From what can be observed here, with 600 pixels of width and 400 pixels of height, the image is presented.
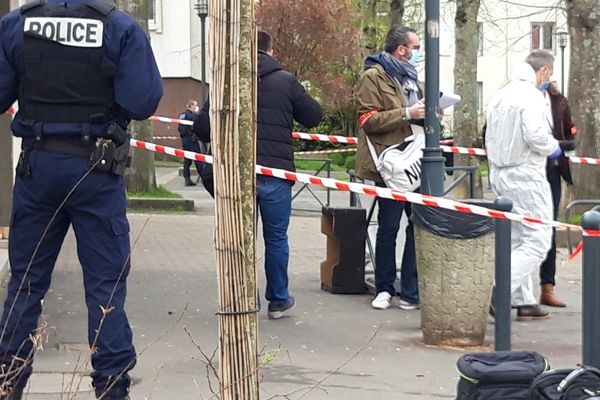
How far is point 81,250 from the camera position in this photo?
5.18 metres

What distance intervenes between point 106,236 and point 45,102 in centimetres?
64

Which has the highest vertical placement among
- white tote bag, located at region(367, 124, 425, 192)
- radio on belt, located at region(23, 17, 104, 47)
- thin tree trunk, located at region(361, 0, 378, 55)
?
thin tree trunk, located at region(361, 0, 378, 55)

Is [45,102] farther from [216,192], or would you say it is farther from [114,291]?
[216,192]

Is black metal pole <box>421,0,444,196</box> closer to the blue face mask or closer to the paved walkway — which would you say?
the blue face mask

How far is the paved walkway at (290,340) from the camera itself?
6.29 m

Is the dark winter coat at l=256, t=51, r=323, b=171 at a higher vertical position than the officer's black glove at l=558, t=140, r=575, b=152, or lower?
higher

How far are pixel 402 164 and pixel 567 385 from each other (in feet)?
13.4

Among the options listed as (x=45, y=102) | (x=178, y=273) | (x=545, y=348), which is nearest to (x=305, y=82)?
(x=178, y=273)

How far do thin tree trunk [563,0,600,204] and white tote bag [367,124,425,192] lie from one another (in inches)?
336

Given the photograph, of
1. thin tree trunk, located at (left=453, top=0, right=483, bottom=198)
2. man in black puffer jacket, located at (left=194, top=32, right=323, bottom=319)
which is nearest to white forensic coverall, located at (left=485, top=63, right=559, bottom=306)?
man in black puffer jacket, located at (left=194, top=32, right=323, bottom=319)

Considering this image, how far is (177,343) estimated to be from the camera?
7316mm

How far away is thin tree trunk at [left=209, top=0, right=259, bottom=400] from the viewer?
3.59 meters

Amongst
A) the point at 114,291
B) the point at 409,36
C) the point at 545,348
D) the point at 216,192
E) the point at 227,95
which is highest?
the point at 409,36

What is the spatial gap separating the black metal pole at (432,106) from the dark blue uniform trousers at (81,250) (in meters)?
3.24
